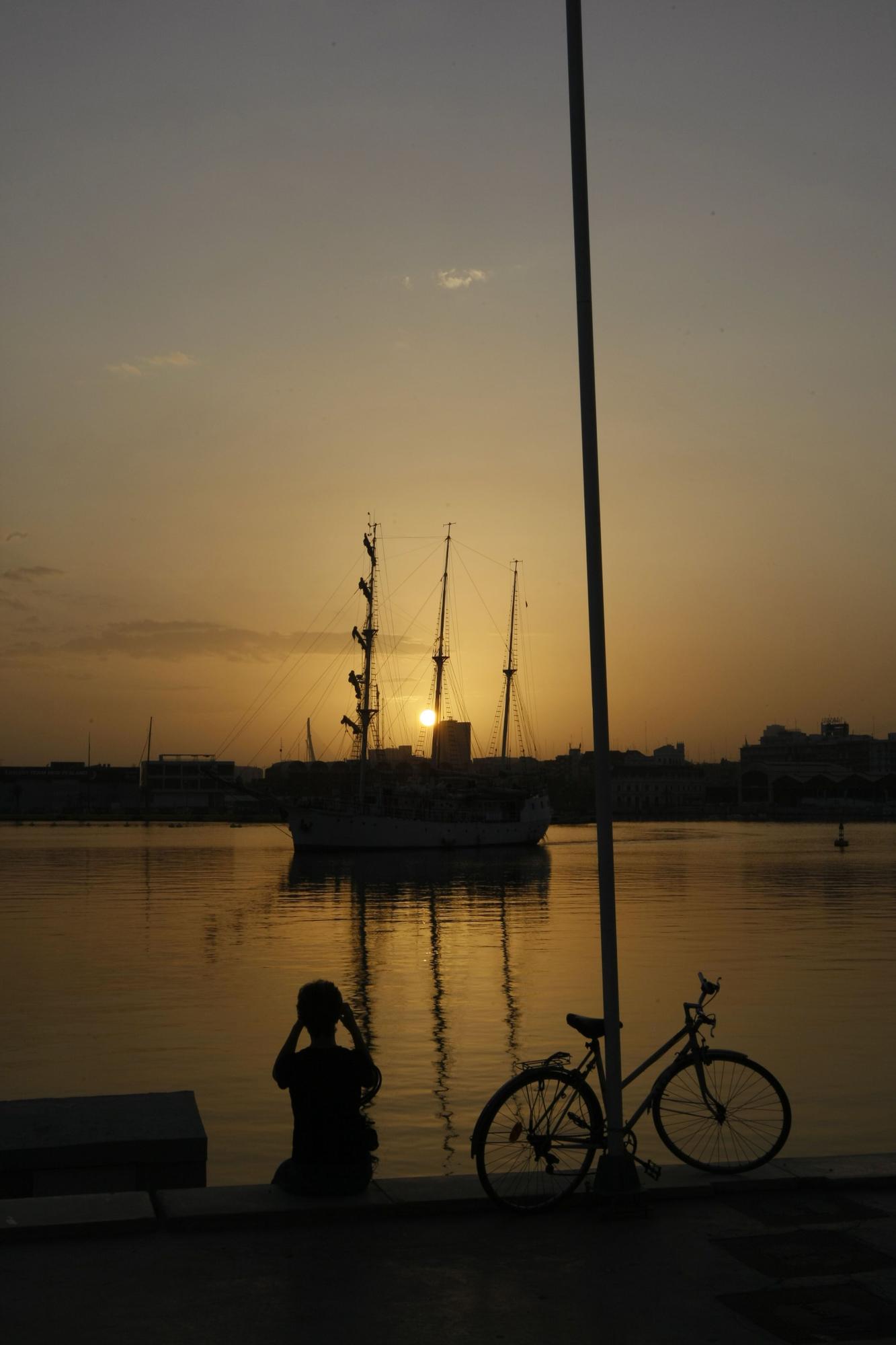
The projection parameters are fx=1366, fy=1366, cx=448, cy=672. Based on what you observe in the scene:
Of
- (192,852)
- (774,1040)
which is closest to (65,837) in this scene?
(192,852)

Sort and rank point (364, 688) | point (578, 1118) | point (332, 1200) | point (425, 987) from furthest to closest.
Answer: point (364, 688), point (425, 987), point (578, 1118), point (332, 1200)

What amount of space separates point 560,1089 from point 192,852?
109588mm

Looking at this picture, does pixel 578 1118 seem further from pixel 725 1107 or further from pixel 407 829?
pixel 407 829

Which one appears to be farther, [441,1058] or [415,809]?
[415,809]

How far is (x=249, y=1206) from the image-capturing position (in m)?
7.79

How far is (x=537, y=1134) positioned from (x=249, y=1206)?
193cm

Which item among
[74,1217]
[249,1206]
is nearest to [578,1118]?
[249,1206]

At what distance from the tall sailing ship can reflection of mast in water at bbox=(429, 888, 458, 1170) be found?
73.5 metres

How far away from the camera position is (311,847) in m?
113

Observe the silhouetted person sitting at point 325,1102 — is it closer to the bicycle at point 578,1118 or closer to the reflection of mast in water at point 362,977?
the bicycle at point 578,1118

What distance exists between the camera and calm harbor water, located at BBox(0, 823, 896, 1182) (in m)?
16.6

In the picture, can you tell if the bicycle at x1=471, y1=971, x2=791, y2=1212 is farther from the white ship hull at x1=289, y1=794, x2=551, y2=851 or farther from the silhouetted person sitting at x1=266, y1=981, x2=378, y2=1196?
the white ship hull at x1=289, y1=794, x2=551, y2=851

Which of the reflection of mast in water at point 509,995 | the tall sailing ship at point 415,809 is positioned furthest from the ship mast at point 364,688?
the reflection of mast in water at point 509,995

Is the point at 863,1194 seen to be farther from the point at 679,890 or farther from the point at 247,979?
the point at 679,890
